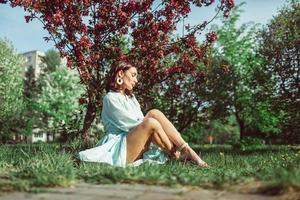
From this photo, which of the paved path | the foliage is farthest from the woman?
the foliage

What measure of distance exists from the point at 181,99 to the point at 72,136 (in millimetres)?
11784

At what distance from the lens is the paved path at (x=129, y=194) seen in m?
3.62

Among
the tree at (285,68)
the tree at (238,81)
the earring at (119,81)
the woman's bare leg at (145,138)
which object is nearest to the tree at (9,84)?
the tree at (238,81)

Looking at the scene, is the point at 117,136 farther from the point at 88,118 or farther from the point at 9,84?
the point at 9,84

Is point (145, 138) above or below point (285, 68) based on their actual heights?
below

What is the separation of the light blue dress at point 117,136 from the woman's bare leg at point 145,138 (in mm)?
103

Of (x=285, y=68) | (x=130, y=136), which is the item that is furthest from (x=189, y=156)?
(x=285, y=68)

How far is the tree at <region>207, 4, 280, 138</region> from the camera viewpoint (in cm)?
2219

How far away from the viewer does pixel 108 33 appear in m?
10.2

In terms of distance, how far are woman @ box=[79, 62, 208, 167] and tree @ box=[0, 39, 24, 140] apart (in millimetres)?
33481

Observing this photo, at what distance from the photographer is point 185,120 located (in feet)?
74.6

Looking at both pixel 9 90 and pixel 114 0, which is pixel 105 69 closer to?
pixel 114 0

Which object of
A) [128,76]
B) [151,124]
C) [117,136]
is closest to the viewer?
[151,124]

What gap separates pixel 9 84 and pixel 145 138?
37.0 m
